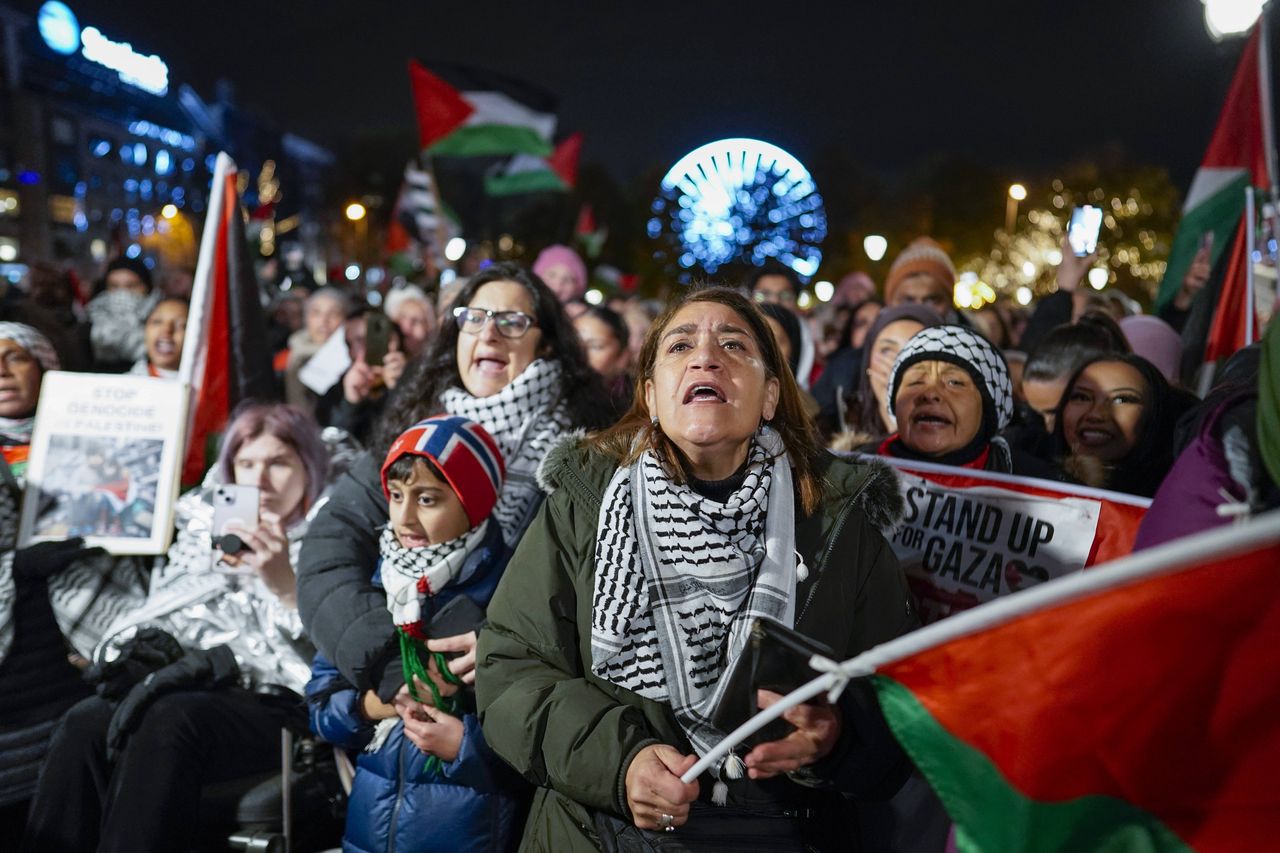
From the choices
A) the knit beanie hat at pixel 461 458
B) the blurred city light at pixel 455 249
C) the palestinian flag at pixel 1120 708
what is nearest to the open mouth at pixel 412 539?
the knit beanie hat at pixel 461 458

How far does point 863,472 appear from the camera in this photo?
107 inches

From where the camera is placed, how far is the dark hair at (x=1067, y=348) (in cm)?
514

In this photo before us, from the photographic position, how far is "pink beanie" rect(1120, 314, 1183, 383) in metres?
6.55

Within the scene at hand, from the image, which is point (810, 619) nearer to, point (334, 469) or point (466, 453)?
point (466, 453)

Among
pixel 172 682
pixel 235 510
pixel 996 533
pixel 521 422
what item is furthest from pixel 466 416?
pixel 996 533

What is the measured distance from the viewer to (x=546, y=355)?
4.46 metres

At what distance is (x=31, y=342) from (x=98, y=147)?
88200mm

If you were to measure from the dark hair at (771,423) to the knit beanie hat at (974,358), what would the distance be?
110cm

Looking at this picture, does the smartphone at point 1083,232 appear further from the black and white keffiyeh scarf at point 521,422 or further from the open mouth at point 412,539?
the open mouth at point 412,539

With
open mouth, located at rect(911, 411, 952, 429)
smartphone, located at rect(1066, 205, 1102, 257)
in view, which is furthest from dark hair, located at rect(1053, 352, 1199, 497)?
smartphone, located at rect(1066, 205, 1102, 257)

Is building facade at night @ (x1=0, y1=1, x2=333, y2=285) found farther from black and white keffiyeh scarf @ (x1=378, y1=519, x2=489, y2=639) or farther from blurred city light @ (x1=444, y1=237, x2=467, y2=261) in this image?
black and white keffiyeh scarf @ (x1=378, y1=519, x2=489, y2=639)

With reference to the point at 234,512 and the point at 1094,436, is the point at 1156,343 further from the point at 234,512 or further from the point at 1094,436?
the point at 234,512

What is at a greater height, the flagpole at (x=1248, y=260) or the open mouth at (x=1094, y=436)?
the flagpole at (x=1248, y=260)

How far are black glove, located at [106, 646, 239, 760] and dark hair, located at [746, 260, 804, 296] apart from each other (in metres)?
4.33
